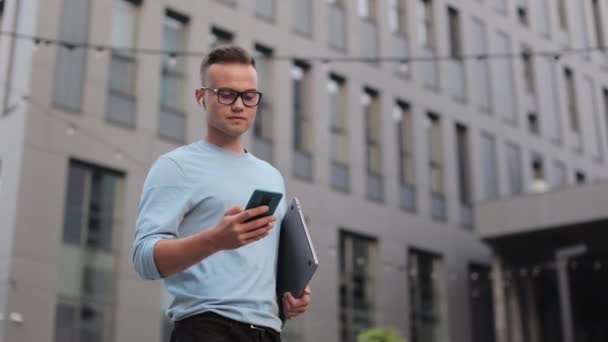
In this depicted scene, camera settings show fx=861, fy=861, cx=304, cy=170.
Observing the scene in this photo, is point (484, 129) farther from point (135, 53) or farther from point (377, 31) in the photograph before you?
point (135, 53)

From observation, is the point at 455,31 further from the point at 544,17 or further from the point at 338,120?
the point at 338,120

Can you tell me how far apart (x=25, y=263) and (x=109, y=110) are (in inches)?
144

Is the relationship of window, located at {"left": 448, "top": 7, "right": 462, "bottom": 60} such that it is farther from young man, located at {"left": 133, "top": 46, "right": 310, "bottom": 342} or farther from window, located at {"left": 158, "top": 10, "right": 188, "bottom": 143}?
young man, located at {"left": 133, "top": 46, "right": 310, "bottom": 342}

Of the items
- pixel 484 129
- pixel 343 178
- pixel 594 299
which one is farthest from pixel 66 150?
pixel 594 299

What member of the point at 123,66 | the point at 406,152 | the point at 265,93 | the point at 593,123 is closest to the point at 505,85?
the point at 593,123

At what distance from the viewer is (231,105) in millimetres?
2350

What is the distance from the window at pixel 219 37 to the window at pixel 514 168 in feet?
37.5

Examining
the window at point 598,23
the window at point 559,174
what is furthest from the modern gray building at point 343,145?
the window at point 598,23

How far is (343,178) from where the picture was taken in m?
21.8

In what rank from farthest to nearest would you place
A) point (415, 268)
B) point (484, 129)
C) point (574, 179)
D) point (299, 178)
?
point (574, 179) → point (484, 129) → point (415, 268) → point (299, 178)

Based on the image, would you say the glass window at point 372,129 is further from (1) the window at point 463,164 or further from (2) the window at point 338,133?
(1) the window at point 463,164

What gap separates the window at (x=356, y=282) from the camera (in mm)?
21062

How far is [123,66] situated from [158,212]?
16.1 m

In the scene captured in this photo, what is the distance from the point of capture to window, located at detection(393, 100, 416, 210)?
77.8ft
